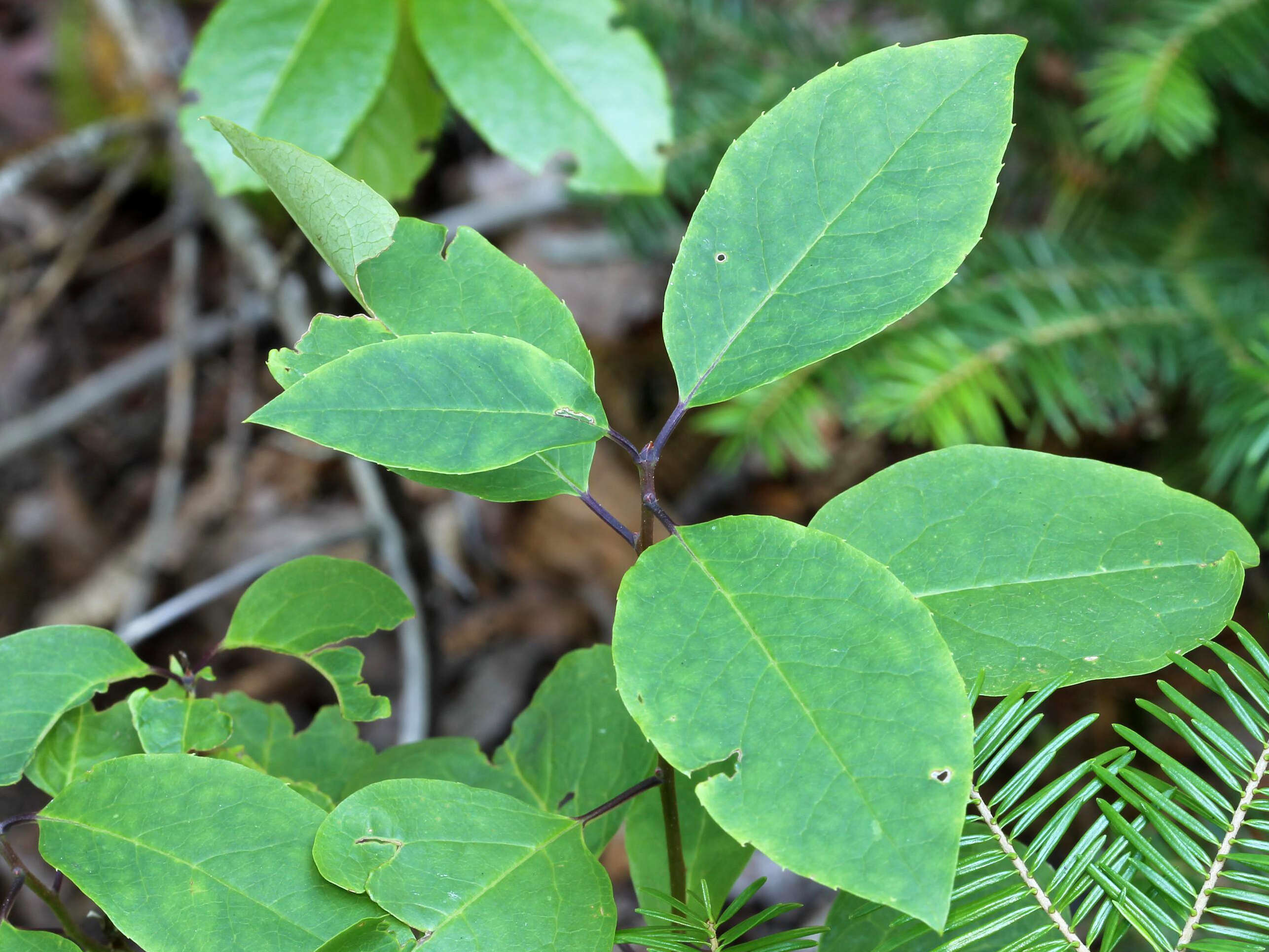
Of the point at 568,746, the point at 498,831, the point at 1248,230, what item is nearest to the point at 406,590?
the point at 568,746

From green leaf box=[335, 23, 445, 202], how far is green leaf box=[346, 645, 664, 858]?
2.42ft

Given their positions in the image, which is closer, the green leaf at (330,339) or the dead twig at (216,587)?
the green leaf at (330,339)

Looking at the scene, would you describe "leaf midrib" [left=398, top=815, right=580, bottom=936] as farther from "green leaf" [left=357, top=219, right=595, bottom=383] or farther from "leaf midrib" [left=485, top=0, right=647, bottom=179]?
"leaf midrib" [left=485, top=0, right=647, bottom=179]

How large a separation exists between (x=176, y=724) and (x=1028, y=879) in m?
0.54

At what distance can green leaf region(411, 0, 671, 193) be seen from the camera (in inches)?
41.7

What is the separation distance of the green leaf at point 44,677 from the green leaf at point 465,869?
0.22 metres

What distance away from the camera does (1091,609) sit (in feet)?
1.71

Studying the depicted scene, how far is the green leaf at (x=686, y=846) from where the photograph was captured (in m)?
0.65

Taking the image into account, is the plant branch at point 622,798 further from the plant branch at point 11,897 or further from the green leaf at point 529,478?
the plant branch at point 11,897

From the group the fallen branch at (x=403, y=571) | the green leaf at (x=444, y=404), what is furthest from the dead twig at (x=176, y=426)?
the green leaf at (x=444, y=404)

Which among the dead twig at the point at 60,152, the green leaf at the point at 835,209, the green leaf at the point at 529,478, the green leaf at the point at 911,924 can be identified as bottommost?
the green leaf at the point at 911,924

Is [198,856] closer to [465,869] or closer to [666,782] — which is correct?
[465,869]

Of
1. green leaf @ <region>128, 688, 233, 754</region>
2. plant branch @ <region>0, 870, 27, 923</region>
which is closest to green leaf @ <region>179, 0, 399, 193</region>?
green leaf @ <region>128, 688, 233, 754</region>

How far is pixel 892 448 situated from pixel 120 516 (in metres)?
2.01
